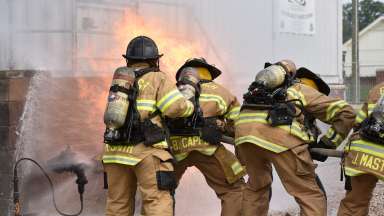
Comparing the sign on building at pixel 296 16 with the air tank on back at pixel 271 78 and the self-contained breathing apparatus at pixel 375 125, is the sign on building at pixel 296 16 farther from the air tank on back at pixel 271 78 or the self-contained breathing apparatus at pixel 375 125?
the self-contained breathing apparatus at pixel 375 125

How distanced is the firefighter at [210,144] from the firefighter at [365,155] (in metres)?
0.94

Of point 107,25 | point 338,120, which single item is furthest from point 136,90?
point 107,25

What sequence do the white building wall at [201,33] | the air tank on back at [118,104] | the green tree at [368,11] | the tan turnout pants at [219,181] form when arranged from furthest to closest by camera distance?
1. the green tree at [368,11]
2. the white building wall at [201,33]
3. the tan turnout pants at [219,181]
4. the air tank on back at [118,104]

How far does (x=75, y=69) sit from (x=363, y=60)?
134 ft

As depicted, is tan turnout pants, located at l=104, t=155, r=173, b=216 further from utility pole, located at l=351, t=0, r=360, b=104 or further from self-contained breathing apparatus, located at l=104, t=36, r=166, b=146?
utility pole, located at l=351, t=0, r=360, b=104

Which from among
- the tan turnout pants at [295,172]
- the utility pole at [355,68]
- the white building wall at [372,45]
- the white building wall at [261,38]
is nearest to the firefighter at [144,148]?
the tan turnout pants at [295,172]

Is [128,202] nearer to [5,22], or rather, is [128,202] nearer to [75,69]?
[75,69]

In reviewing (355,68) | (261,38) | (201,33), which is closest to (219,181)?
(201,33)

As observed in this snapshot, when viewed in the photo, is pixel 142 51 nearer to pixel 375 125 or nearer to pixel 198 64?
pixel 198 64

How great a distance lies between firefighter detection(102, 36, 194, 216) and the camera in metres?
4.12

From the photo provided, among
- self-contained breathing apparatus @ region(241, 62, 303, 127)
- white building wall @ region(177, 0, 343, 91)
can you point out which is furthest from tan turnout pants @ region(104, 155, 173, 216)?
white building wall @ region(177, 0, 343, 91)

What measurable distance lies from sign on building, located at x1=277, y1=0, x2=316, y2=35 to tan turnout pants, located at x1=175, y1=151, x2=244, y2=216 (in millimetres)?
4545

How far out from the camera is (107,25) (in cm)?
611

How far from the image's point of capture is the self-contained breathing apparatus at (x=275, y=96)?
447 centimetres
